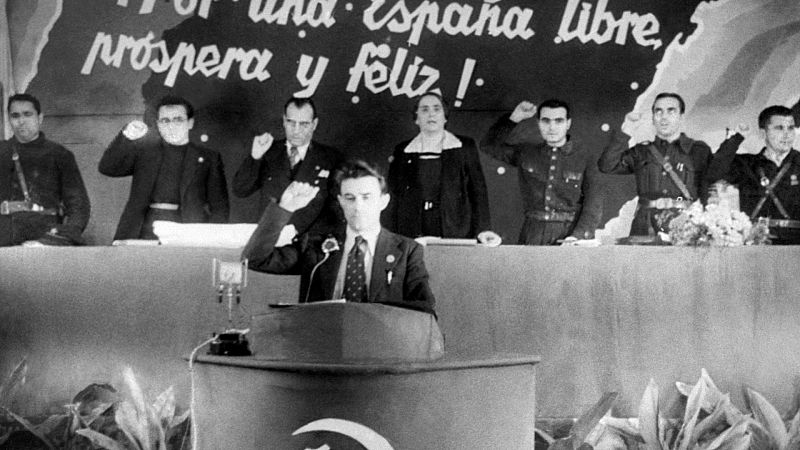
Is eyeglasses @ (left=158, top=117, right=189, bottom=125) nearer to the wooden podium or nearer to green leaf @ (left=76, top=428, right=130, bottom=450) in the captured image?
green leaf @ (left=76, top=428, right=130, bottom=450)

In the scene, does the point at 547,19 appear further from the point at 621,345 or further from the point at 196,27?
the point at 621,345

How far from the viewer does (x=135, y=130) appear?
6.37 metres

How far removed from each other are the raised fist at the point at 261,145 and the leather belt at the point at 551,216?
1672 millimetres

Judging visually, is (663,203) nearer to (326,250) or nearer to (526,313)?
(526,313)

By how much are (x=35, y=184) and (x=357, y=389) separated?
4824 millimetres

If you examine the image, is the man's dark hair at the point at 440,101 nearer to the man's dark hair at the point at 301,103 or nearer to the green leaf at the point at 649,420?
the man's dark hair at the point at 301,103

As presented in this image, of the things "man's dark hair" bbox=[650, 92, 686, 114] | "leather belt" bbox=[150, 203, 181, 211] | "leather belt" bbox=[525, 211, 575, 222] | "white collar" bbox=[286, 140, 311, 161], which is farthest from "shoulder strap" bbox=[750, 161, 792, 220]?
"leather belt" bbox=[150, 203, 181, 211]

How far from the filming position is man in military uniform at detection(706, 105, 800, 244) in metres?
6.39

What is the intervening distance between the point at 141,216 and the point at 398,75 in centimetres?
182

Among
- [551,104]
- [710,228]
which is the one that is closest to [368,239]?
[710,228]

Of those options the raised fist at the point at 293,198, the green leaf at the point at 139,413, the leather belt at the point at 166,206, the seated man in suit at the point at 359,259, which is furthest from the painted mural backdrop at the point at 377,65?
the raised fist at the point at 293,198

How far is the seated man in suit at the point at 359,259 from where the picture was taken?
11.6 feet

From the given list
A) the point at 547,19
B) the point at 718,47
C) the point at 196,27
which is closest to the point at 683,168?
the point at 718,47

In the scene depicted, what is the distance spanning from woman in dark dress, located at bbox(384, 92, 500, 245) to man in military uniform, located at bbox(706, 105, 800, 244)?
151 cm
